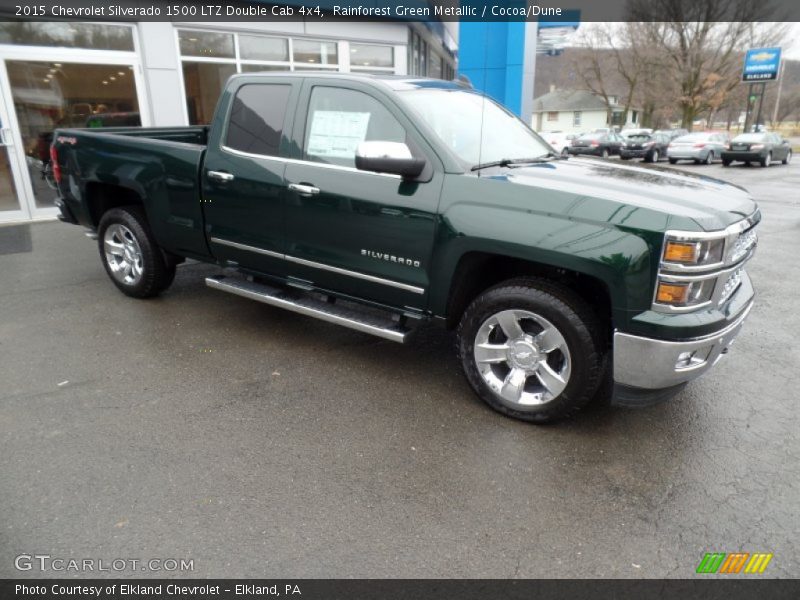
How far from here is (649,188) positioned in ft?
10.9

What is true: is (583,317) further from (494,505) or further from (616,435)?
(494,505)

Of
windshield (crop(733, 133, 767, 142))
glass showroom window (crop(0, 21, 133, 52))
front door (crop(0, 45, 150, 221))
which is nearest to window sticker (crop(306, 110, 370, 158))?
front door (crop(0, 45, 150, 221))

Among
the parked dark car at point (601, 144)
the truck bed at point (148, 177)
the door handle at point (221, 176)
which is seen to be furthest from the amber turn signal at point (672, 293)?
the parked dark car at point (601, 144)

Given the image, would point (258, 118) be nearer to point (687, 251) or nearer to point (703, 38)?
point (687, 251)

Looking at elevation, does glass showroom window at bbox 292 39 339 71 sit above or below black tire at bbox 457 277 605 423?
above

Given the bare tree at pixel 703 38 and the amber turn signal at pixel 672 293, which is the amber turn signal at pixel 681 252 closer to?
the amber turn signal at pixel 672 293

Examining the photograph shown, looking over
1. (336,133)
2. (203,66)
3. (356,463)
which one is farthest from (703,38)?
(356,463)

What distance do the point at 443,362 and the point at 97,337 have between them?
9.33 ft

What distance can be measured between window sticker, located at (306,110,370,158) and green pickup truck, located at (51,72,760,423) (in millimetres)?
11

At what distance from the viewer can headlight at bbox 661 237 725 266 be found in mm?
2852

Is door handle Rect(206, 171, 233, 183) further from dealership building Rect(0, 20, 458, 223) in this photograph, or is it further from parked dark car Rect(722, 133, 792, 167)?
parked dark car Rect(722, 133, 792, 167)

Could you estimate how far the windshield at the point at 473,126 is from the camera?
380cm

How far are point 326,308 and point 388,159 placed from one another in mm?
1260

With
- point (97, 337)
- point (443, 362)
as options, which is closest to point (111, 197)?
point (97, 337)
